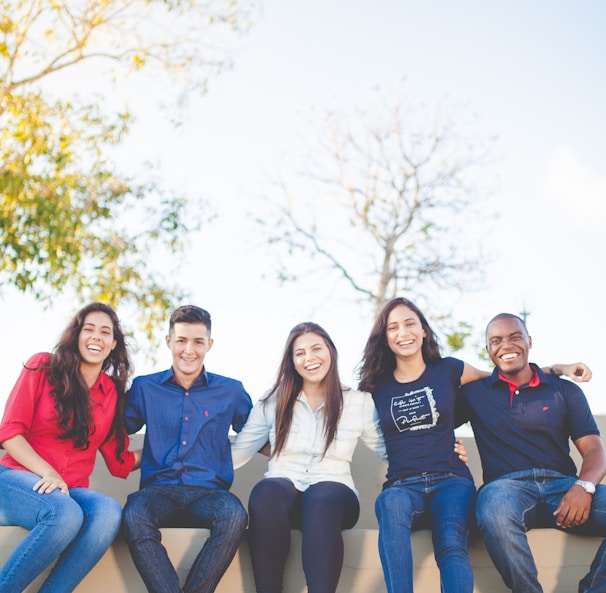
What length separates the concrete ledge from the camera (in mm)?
2938

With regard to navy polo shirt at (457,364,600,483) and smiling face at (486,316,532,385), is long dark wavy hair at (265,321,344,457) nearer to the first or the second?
navy polo shirt at (457,364,600,483)

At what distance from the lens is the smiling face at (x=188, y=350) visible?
3238 millimetres

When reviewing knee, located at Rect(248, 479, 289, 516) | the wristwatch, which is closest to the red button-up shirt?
knee, located at Rect(248, 479, 289, 516)

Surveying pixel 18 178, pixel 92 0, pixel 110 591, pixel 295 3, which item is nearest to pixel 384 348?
pixel 110 591

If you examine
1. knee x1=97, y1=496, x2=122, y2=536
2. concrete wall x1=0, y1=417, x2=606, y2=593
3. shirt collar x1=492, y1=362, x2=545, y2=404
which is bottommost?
concrete wall x1=0, y1=417, x2=606, y2=593

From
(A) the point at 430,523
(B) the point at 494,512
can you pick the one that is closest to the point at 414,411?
(A) the point at 430,523

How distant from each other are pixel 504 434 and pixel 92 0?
6581 millimetres

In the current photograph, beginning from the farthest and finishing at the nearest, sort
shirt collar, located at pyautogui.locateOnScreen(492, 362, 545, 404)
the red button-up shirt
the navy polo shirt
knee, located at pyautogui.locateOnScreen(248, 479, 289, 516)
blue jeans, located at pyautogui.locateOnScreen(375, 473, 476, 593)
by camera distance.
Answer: shirt collar, located at pyautogui.locateOnScreen(492, 362, 545, 404) < the navy polo shirt < the red button-up shirt < knee, located at pyautogui.locateOnScreen(248, 479, 289, 516) < blue jeans, located at pyautogui.locateOnScreen(375, 473, 476, 593)

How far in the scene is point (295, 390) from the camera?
3.27m

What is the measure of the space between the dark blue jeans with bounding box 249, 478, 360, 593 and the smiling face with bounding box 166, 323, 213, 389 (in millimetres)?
621

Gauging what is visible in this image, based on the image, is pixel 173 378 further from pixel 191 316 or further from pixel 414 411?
pixel 414 411

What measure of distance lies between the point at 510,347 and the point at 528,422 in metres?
0.34

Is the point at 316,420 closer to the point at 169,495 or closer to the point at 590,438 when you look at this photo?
the point at 169,495

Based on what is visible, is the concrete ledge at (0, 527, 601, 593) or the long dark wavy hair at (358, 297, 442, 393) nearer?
the concrete ledge at (0, 527, 601, 593)
